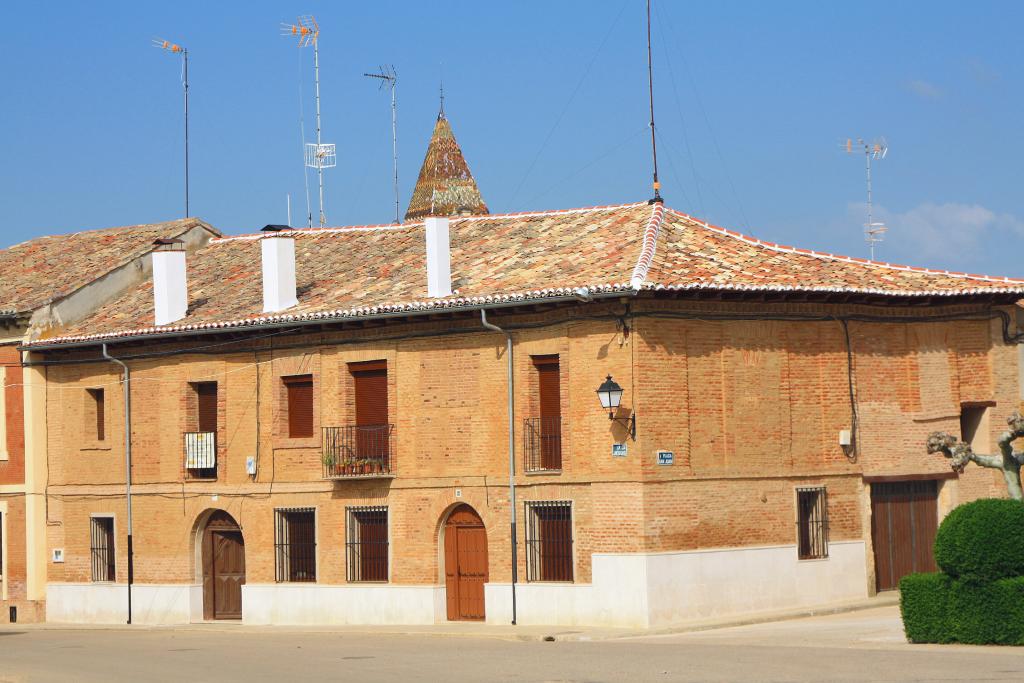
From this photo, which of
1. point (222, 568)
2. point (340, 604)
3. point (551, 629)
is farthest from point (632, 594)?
point (222, 568)

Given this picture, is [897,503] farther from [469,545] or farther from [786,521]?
[469,545]

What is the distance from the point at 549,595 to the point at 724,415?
13.3 ft

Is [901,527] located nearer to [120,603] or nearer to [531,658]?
[531,658]

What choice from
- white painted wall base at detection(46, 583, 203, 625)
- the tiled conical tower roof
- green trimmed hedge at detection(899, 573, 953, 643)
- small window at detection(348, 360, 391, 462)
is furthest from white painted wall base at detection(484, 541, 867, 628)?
the tiled conical tower roof

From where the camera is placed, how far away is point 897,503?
3055 centimetres

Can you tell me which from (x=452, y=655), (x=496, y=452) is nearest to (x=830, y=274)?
(x=496, y=452)

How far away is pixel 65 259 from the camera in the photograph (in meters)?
38.2

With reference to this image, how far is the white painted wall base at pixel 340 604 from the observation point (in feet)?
96.6

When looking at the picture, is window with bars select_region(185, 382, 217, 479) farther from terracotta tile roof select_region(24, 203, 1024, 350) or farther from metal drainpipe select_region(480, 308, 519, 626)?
metal drainpipe select_region(480, 308, 519, 626)

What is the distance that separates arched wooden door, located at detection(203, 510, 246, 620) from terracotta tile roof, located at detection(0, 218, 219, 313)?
19.4ft

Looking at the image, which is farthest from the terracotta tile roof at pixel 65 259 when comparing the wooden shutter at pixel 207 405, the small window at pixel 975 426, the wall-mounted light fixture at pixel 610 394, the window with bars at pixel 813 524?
the small window at pixel 975 426

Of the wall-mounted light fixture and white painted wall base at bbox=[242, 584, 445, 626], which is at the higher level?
the wall-mounted light fixture

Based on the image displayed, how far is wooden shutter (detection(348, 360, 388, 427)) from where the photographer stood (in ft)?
100.0

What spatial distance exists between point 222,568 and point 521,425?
8.04 m
